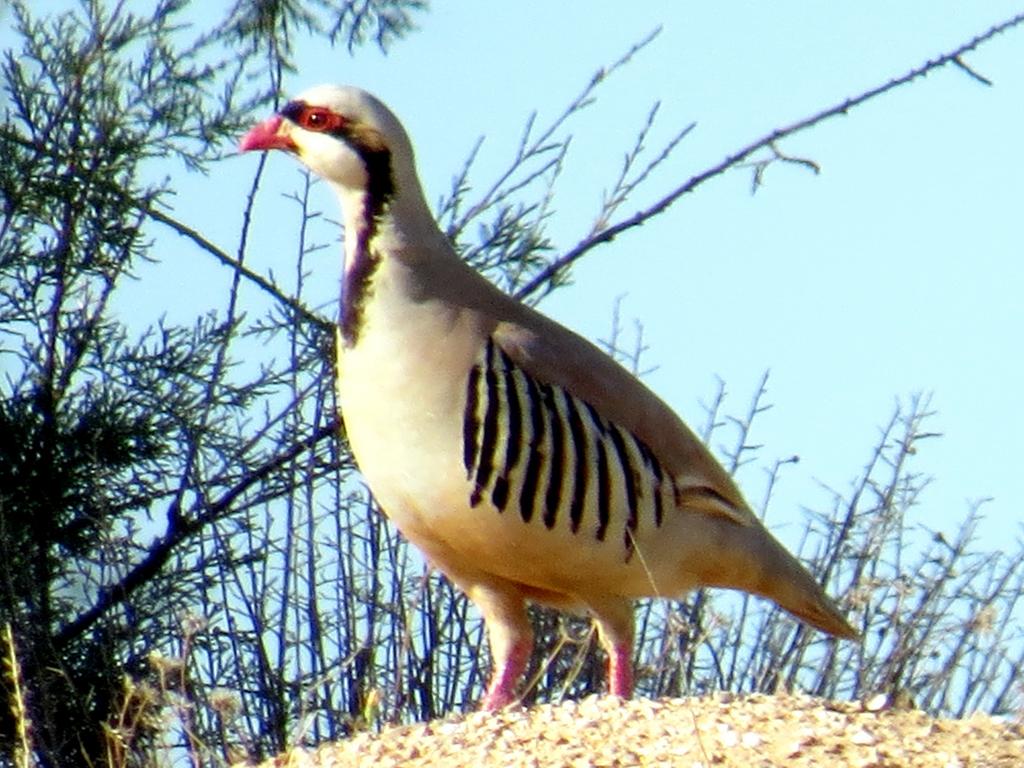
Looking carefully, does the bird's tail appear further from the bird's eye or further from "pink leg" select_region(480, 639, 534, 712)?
the bird's eye

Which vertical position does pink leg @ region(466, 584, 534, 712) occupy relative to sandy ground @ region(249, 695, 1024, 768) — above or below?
above

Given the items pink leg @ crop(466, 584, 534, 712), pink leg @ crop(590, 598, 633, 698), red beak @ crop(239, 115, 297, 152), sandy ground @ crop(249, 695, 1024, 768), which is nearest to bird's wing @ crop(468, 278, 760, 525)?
pink leg @ crop(590, 598, 633, 698)

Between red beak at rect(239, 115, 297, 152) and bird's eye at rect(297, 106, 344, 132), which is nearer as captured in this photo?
bird's eye at rect(297, 106, 344, 132)

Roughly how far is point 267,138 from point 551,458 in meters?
1.00

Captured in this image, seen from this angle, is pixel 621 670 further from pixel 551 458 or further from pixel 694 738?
pixel 694 738

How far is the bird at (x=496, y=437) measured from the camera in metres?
5.21

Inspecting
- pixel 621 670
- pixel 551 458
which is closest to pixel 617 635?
pixel 621 670

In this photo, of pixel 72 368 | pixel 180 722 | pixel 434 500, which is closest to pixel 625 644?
pixel 434 500

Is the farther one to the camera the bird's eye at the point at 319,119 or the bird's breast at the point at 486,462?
the bird's eye at the point at 319,119

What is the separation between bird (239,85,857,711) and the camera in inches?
205

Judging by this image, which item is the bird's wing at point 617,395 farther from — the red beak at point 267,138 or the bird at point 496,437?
the red beak at point 267,138

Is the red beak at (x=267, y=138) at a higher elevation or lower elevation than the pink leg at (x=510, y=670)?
higher

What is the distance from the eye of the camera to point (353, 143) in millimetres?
5480

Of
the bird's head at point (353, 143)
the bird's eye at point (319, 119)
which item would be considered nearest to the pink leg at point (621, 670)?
the bird's head at point (353, 143)
